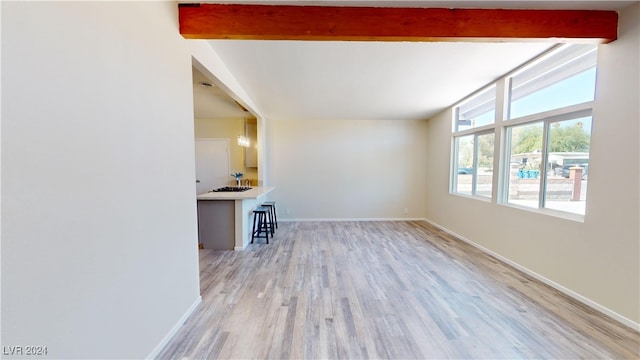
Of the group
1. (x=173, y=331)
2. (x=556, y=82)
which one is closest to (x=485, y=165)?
(x=556, y=82)

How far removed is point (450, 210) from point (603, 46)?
341cm

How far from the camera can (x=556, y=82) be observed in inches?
112

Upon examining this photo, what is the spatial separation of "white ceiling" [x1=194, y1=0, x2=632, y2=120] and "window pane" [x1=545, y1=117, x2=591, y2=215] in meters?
0.99

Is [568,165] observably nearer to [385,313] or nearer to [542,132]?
[542,132]

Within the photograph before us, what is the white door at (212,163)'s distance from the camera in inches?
253

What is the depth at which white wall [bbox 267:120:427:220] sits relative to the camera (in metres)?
6.18

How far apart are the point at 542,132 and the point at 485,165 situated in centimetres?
124

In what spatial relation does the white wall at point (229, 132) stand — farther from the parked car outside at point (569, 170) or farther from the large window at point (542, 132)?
the parked car outside at point (569, 170)

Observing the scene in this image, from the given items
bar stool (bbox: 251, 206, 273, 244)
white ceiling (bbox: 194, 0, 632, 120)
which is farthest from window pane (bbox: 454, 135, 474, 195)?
bar stool (bbox: 251, 206, 273, 244)

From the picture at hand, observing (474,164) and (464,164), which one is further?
(464,164)

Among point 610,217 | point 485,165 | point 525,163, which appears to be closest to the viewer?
point 610,217

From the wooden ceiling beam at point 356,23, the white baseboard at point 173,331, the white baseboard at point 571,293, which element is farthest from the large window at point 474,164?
the white baseboard at point 173,331

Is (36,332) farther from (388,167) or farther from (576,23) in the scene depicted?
(388,167)

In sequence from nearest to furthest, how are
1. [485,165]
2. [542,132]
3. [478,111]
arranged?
1. [542,132]
2. [485,165]
3. [478,111]
